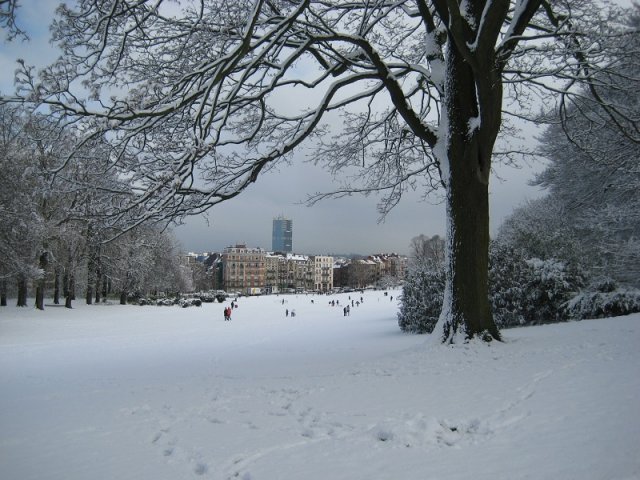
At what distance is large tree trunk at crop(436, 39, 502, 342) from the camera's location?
8.38 metres

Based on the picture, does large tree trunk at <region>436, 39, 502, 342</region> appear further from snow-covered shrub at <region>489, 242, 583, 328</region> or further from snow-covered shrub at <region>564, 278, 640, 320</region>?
snow-covered shrub at <region>489, 242, 583, 328</region>

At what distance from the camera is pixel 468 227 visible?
8.52 metres

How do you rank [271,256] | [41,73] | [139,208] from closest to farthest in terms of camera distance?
[41,73]
[139,208]
[271,256]

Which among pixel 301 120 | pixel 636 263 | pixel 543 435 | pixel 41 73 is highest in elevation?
pixel 301 120

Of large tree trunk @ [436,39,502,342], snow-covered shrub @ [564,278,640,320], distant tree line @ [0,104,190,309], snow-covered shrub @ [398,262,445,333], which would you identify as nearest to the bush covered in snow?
snow-covered shrub @ [564,278,640,320]

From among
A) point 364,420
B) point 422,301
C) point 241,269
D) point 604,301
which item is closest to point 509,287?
point 604,301

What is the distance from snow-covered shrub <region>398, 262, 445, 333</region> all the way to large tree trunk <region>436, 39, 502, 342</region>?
11.0 m

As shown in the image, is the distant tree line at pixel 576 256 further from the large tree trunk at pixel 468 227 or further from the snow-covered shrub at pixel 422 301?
the large tree trunk at pixel 468 227

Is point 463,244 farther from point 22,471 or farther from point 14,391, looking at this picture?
point 14,391

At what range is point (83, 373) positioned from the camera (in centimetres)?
1068

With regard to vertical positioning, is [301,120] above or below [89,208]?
above

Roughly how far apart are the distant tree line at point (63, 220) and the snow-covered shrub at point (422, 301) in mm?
11306

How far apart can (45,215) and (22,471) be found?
30.5 metres

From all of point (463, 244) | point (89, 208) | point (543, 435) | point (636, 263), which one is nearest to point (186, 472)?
point (543, 435)
